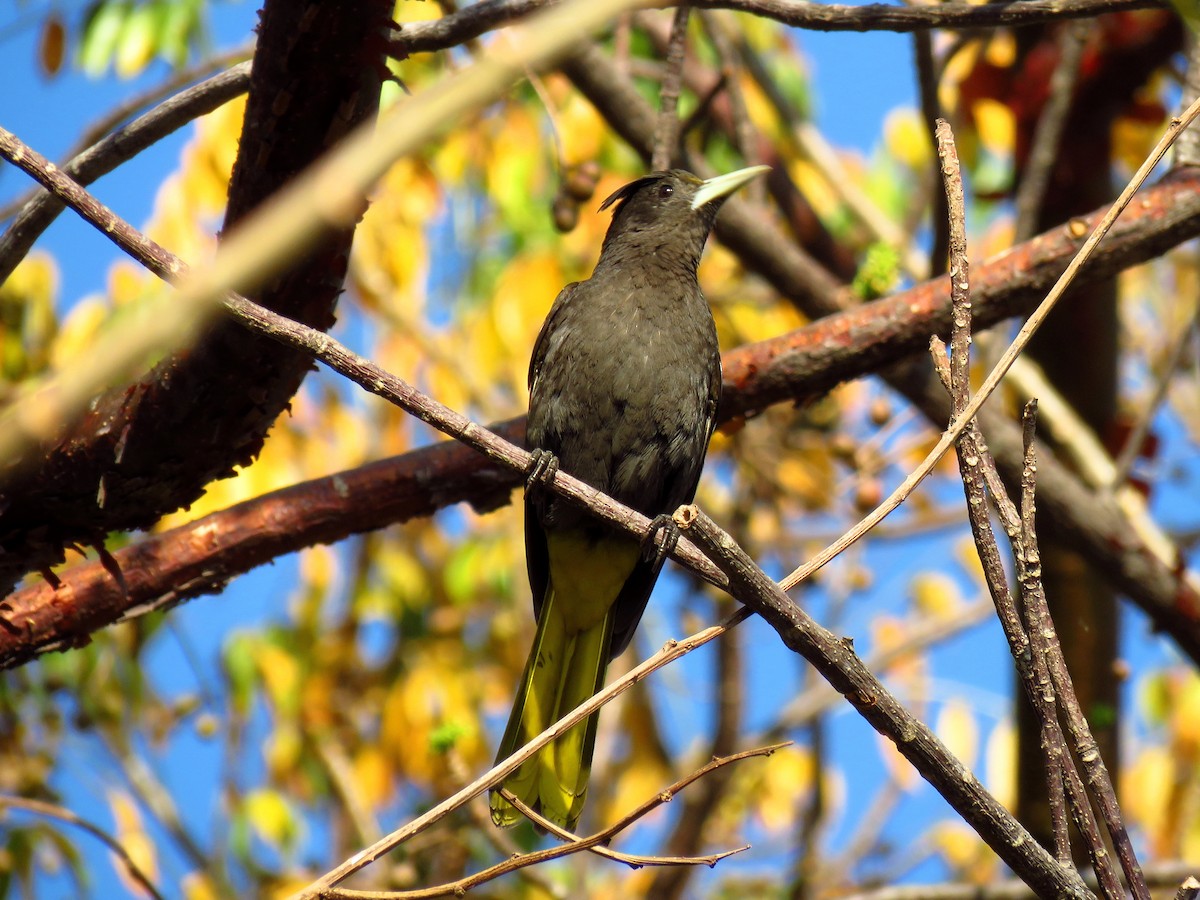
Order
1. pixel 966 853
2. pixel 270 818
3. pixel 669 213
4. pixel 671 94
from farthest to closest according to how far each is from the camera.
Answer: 1. pixel 966 853
2. pixel 270 818
3. pixel 669 213
4. pixel 671 94

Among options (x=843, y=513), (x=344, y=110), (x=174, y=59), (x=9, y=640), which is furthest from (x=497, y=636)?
(x=344, y=110)

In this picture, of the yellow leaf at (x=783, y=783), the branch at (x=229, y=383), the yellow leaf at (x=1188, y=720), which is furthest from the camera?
the yellow leaf at (x=783, y=783)

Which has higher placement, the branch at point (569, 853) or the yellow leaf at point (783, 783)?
the yellow leaf at point (783, 783)

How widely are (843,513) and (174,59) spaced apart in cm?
418

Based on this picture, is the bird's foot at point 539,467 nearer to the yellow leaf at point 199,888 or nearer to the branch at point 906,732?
the branch at point 906,732

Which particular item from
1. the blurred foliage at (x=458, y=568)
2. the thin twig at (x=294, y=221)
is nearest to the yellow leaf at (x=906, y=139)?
the blurred foliage at (x=458, y=568)

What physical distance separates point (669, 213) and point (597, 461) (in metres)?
1.06

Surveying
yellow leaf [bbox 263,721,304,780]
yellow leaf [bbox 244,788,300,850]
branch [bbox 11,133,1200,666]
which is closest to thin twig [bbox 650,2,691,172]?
branch [bbox 11,133,1200,666]

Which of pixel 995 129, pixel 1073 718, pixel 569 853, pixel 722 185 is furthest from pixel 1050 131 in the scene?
pixel 569 853

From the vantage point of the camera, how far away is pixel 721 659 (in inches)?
237

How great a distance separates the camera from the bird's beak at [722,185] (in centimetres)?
391

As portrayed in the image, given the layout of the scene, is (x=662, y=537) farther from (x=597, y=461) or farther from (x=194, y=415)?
(x=194, y=415)

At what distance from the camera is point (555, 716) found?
3496 millimetres

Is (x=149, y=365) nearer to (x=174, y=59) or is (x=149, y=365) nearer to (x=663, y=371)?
(x=663, y=371)
